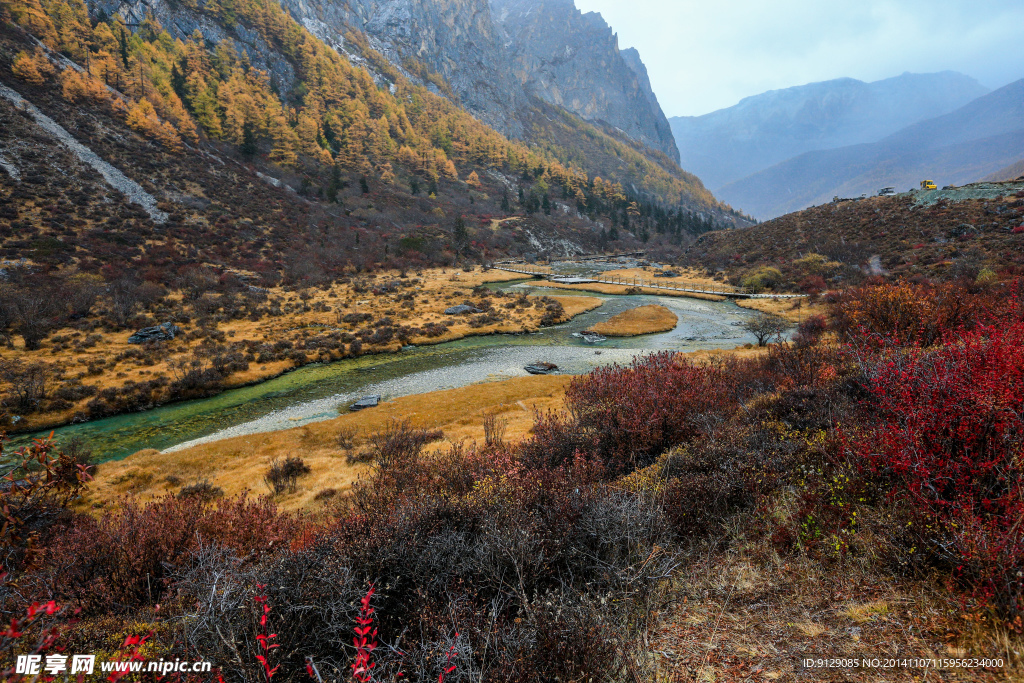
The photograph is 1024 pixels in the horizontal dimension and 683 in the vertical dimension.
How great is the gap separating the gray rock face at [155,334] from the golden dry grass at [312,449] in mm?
17381

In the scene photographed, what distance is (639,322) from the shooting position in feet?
127

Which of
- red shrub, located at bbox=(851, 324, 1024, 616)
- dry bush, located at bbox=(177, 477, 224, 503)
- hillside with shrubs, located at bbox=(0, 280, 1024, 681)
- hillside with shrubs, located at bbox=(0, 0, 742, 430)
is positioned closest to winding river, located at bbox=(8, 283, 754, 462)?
hillside with shrubs, located at bbox=(0, 0, 742, 430)

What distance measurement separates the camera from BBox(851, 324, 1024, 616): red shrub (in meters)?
3.53

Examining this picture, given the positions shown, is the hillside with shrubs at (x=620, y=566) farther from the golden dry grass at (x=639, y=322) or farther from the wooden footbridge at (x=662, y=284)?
the wooden footbridge at (x=662, y=284)

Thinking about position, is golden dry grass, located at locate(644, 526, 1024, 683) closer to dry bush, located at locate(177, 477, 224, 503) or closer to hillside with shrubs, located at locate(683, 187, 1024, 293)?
dry bush, located at locate(177, 477, 224, 503)

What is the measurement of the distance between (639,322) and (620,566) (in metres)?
35.7

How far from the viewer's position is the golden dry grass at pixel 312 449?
11953 millimetres

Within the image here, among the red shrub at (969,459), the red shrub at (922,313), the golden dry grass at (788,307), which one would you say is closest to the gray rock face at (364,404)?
the red shrub at (969,459)

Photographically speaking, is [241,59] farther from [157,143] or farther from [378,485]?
[378,485]

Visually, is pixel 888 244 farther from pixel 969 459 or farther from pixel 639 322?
pixel 969 459

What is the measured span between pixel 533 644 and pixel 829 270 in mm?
62719

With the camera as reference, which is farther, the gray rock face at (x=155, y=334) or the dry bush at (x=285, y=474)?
the gray rock face at (x=155, y=334)

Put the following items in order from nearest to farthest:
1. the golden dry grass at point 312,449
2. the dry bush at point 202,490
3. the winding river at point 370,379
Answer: the dry bush at point 202,490 → the golden dry grass at point 312,449 → the winding river at point 370,379

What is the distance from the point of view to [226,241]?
180 ft
